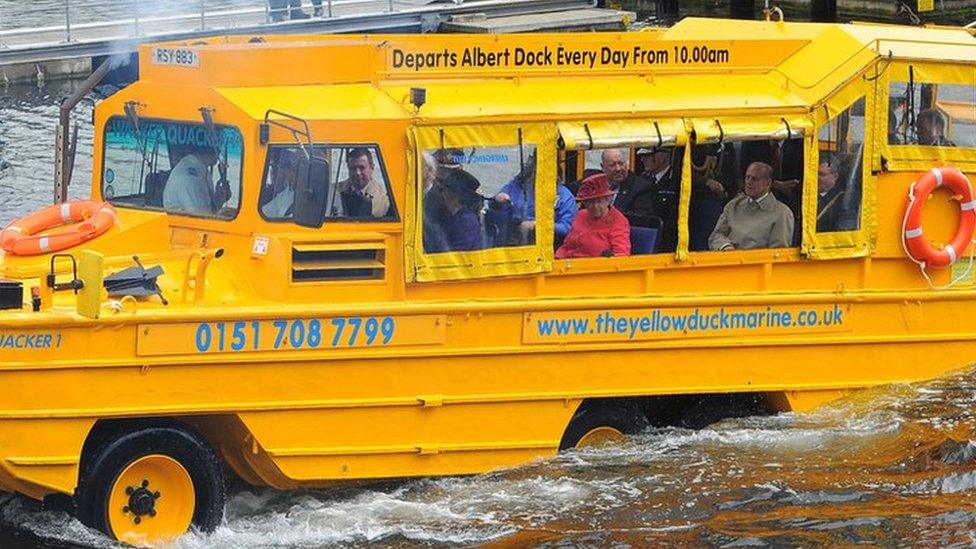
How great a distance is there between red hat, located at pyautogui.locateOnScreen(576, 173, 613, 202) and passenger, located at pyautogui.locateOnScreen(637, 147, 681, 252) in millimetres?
316

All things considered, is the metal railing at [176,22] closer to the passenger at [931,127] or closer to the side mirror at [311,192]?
the passenger at [931,127]

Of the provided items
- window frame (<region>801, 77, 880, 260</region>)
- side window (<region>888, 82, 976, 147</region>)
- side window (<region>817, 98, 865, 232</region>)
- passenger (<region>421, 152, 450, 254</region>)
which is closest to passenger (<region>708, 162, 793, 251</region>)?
window frame (<region>801, 77, 880, 260</region>)

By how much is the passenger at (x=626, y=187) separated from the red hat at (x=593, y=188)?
Result: 0.05 m

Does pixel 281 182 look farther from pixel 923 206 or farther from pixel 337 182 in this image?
pixel 923 206

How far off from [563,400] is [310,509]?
1.54 meters

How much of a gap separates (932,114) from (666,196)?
187cm

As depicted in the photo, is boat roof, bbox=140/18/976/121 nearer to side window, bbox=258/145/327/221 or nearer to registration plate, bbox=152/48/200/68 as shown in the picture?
registration plate, bbox=152/48/200/68

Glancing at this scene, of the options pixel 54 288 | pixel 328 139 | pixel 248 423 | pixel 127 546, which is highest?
pixel 328 139

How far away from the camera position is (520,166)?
10203 mm

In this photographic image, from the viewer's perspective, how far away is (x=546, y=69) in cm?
1077

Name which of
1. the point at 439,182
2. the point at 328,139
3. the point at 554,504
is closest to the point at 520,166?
the point at 439,182

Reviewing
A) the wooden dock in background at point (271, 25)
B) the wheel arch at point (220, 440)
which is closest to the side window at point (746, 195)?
the wheel arch at point (220, 440)

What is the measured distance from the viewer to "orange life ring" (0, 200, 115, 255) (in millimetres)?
10055

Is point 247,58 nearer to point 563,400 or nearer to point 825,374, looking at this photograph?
point 563,400
